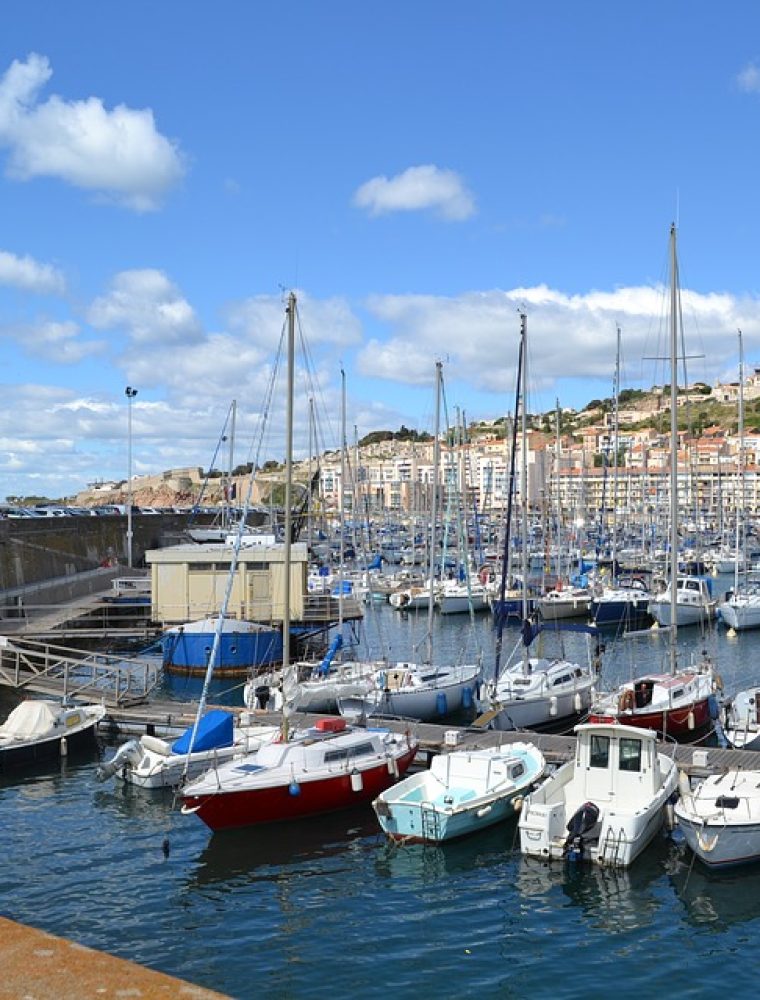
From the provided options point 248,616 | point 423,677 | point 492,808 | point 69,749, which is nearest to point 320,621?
point 248,616

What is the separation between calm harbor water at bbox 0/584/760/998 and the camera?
49.8ft

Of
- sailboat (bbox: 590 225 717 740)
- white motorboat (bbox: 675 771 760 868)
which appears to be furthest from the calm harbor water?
sailboat (bbox: 590 225 717 740)

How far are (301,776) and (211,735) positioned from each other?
3.32 meters

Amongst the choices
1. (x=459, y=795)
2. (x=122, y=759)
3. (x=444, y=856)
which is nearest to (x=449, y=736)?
(x=459, y=795)

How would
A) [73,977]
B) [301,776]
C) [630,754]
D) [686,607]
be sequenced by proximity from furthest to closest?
1. [686,607]
2. [301,776]
3. [630,754]
4. [73,977]

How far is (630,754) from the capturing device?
20.8 metres

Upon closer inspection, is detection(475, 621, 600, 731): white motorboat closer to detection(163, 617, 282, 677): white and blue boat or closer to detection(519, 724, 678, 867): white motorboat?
detection(519, 724, 678, 867): white motorboat

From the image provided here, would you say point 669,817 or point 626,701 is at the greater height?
point 626,701

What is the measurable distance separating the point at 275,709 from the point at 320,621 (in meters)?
15.6

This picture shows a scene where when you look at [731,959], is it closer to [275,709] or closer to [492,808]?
[492,808]

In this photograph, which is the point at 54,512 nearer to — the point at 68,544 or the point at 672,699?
the point at 68,544

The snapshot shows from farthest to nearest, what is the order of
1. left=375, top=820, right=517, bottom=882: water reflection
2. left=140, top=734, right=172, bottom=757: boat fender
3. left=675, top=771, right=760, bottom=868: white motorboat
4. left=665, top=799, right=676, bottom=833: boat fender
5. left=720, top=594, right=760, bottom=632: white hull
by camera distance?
left=720, top=594, right=760, bottom=632: white hull → left=140, top=734, right=172, bottom=757: boat fender → left=665, top=799, right=676, bottom=833: boat fender → left=375, top=820, right=517, bottom=882: water reflection → left=675, top=771, right=760, bottom=868: white motorboat

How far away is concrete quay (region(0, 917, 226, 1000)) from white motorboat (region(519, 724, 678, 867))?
11.3 meters

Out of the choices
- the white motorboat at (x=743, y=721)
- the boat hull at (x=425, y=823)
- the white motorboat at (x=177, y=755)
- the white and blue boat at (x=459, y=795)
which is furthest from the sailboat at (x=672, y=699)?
the white motorboat at (x=177, y=755)
